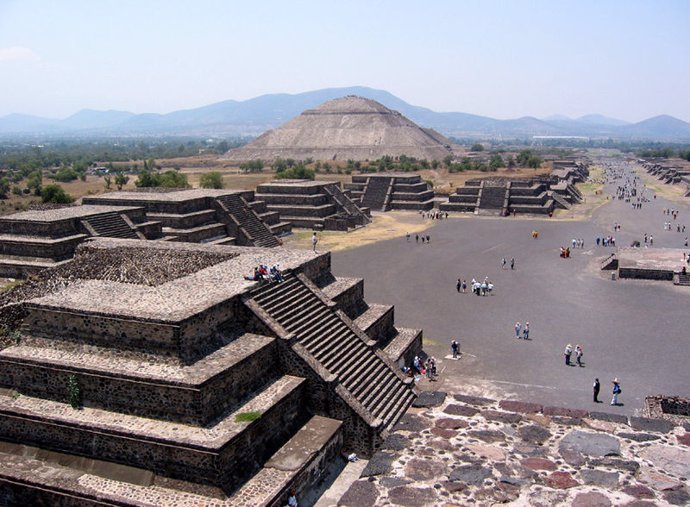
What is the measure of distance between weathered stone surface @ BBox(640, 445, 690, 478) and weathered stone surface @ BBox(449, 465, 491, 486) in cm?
370

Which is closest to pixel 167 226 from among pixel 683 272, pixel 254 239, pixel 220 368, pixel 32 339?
pixel 254 239

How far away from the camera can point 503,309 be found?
2612 cm

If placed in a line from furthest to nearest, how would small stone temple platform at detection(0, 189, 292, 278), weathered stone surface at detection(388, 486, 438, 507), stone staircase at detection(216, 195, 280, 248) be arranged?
stone staircase at detection(216, 195, 280, 248) < small stone temple platform at detection(0, 189, 292, 278) < weathered stone surface at detection(388, 486, 438, 507)

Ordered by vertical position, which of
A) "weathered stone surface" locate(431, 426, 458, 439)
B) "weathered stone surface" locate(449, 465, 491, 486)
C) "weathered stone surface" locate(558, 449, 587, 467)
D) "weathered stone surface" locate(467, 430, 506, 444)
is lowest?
"weathered stone surface" locate(431, 426, 458, 439)

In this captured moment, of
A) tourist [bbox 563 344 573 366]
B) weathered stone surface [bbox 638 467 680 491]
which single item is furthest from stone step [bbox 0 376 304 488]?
tourist [bbox 563 344 573 366]

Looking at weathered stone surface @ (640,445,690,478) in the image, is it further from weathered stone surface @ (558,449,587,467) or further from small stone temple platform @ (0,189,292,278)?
small stone temple platform @ (0,189,292,278)

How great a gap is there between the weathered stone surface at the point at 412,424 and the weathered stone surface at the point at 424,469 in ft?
4.88

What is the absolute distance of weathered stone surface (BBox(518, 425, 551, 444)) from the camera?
13.9 meters

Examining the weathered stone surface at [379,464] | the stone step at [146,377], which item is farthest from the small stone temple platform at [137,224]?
the weathered stone surface at [379,464]

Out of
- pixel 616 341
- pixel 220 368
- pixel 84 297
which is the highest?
pixel 84 297

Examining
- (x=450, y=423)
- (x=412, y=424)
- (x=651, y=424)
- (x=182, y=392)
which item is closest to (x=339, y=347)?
(x=412, y=424)

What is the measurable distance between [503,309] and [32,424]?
19152mm

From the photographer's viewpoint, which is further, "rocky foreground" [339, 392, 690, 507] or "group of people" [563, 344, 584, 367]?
"group of people" [563, 344, 584, 367]

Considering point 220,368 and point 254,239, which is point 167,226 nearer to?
point 254,239
